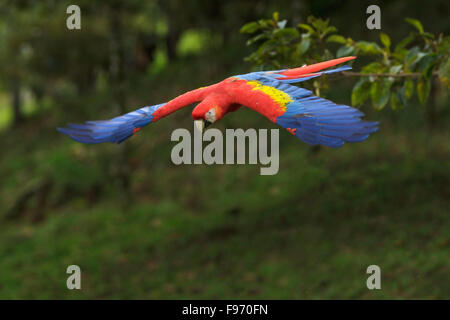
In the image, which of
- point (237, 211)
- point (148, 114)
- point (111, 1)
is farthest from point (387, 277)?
point (111, 1)

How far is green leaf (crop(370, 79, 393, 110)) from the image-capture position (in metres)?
5.04

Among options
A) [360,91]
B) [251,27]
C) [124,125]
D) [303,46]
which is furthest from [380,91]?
[124,125]

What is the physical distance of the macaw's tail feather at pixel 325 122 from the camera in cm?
319

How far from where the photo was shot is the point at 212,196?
12133mm

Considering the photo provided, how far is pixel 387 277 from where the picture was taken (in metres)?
8.34

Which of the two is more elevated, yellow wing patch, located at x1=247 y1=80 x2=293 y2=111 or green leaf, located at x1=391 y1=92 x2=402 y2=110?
green leaf, located at x1=391 y1=92 x2=402 y2=110

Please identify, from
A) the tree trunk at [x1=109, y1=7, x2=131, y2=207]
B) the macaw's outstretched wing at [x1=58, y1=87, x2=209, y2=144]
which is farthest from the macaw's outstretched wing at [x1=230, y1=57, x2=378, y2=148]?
the tree trunk at [x1=109, y1=7, x2=131, y2=207]

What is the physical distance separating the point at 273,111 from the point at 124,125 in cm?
123

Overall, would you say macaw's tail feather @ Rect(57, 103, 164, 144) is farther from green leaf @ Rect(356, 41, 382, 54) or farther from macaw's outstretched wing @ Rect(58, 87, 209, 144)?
green leaf @ Rect(356, 41, 382, 54)

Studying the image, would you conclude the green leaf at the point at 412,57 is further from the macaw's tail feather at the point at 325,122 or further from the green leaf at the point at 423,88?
the macaw's tail feather at the point at 325,122

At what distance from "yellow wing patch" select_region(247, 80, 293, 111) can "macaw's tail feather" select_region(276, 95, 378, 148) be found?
0.18ft

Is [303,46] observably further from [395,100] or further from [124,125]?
[124,125]

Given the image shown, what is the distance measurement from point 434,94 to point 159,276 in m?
6.42

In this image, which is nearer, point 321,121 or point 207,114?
point 321,121
